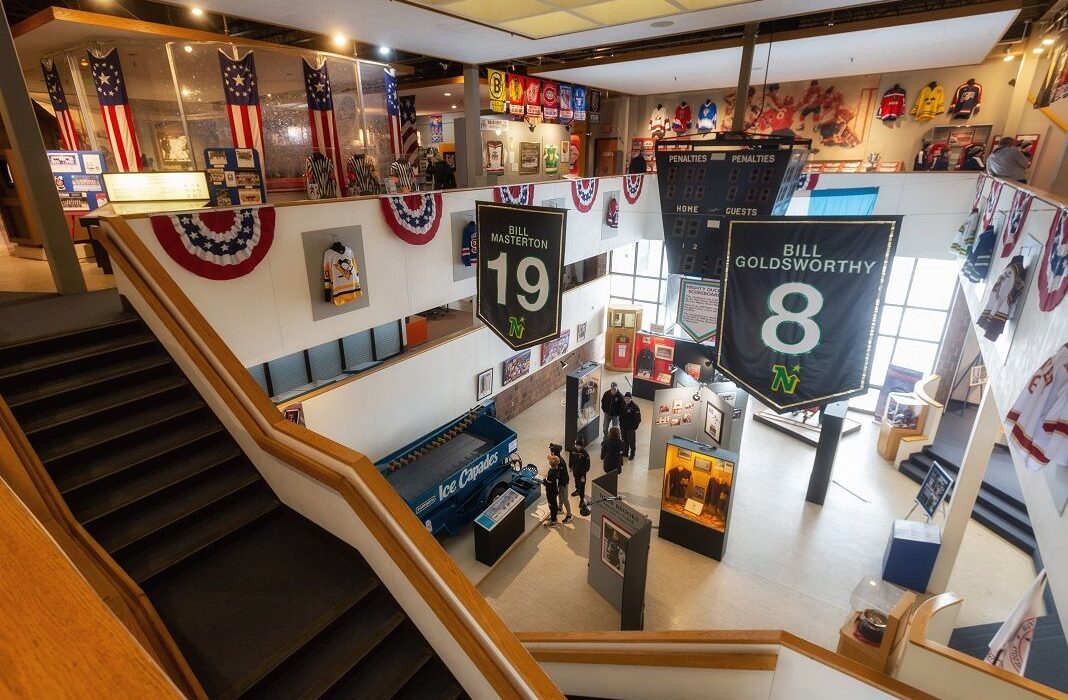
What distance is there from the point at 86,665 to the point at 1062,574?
4.32 m

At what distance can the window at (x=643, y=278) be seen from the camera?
49.5 ft

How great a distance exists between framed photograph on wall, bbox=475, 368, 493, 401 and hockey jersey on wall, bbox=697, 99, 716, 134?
10.8m

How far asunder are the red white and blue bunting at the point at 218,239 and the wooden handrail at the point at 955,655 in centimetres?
726

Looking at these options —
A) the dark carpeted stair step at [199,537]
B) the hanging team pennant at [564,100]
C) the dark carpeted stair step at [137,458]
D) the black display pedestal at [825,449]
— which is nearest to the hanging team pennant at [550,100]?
the hanging team pennant at [564,100]

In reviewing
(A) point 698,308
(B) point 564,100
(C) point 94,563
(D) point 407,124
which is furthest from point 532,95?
(C) point 94,563

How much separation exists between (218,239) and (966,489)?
967cm

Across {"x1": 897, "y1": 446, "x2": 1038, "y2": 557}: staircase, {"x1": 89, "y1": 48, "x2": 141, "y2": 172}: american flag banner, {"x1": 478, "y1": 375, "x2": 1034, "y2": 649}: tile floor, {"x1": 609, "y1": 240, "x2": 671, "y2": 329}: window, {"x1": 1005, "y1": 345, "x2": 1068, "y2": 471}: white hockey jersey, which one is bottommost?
{"x1": 478, "y1": 375, "x2": 1034, "y2": 649}: tile floor

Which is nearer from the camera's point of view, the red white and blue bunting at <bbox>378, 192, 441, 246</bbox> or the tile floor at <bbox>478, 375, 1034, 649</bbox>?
the tile floor at <bbox>478, 375, 1034, 649</bbox>

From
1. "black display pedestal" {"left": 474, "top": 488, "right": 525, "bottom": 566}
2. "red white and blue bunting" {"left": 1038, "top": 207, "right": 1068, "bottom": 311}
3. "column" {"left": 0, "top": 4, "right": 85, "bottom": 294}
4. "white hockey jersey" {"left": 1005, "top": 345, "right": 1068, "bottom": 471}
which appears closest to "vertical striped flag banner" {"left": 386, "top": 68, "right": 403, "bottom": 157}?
"column" {"left": 0, "top": 4, "right": 85, "bottom": 294}

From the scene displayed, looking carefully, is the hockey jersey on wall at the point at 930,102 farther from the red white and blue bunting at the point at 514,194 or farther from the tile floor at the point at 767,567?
the red white and blue bunting at the point at 514,194

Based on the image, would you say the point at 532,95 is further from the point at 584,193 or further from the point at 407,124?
the point at 407,124

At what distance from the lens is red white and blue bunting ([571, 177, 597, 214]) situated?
33.7 ft

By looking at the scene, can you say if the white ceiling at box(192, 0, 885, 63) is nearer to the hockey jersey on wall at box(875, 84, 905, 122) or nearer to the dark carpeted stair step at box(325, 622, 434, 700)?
the dark carpeted stair step at box(325, 622, 434, 700)

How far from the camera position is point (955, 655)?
12.8ft
